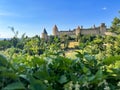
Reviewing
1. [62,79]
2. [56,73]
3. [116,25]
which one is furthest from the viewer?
[116,25]

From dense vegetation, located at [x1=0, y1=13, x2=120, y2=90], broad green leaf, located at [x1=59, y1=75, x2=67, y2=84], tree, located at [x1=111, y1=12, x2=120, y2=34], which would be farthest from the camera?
tree, located at [x1=111, y1=12, x2=120, y2=34]

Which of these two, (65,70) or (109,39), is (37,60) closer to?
(65,70)

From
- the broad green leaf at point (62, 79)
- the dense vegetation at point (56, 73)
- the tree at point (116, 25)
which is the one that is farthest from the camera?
the tree at point (116, 25)

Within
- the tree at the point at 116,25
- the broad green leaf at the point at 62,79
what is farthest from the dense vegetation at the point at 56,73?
the tree at the point at 116,25

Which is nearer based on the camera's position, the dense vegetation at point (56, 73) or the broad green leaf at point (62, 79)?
the dense vegetation at point (56, 73)

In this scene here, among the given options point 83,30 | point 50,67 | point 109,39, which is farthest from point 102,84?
point 83,30

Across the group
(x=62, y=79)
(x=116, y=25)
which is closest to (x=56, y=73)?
(x=62, y=79)

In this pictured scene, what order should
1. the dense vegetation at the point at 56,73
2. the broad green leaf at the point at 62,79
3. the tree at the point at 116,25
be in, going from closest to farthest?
the dense vegetation at the point at 56,73, the broad green leaf at the point at 62,79, the tree at the point at 116,25

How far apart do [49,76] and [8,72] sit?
204mm

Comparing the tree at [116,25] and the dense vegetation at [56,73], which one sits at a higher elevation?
the tree at [116,25]

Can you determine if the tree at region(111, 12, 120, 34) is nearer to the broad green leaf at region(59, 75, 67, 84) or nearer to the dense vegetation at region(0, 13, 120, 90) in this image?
the dense vegetation at region(0, 13, 120, 90)

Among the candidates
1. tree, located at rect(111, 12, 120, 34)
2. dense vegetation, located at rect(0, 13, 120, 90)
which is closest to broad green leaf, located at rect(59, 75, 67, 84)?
dense vegetation, located at rect(0, 13, 120, 90)

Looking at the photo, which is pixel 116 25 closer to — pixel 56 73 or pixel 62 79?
pixel 56 73

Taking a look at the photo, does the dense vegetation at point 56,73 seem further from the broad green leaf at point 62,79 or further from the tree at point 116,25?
Answer: the tree at point 116,25
